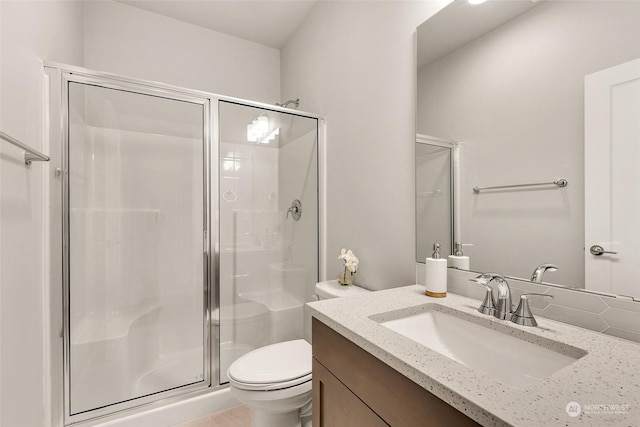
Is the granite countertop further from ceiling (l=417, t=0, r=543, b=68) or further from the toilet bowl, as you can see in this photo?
ceiling (l=417, t=0, r=543, b=68)

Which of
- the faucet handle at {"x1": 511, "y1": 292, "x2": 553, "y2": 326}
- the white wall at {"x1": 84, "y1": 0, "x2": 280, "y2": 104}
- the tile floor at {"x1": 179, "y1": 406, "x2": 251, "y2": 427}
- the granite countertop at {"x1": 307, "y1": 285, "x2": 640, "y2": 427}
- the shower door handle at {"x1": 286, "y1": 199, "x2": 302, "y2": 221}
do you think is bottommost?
the tile floor at {"x1": 179, "y1": 406, "x2": 251, "y2": 427}

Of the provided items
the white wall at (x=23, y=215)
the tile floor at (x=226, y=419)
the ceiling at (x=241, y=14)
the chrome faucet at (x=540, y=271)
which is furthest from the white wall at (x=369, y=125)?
the white wall at (x=23, y=215)

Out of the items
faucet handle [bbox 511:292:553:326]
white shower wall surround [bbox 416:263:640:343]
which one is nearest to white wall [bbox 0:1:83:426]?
faucet handle [bbox 511:292:553:326]

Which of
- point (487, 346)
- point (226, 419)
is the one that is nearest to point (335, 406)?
point (487, 346)

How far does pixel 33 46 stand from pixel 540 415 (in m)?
1.94

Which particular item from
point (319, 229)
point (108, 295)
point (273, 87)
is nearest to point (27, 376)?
point (108, 295)

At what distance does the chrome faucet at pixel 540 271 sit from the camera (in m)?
0.88

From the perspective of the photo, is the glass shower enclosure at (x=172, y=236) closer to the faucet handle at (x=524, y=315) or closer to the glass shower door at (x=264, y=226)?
the glass shower door at (x=264, y=226)

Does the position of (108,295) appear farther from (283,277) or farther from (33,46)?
(33,46)

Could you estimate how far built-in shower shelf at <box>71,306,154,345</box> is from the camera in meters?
1.50

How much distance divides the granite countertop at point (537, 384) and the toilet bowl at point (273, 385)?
0.59 m

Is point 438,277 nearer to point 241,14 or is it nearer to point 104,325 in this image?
point 104,325

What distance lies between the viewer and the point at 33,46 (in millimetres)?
1162

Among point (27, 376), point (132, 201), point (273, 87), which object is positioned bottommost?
point (27, 376)
